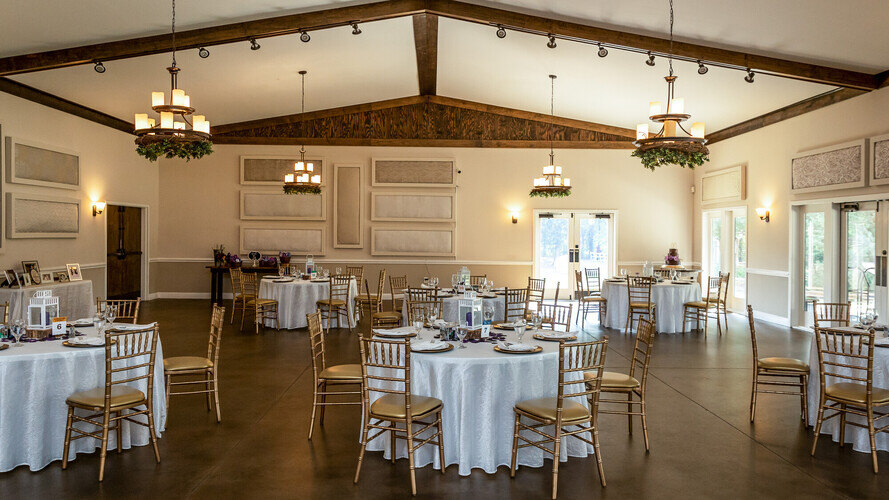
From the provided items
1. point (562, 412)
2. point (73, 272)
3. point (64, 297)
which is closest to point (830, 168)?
point (562, 412)

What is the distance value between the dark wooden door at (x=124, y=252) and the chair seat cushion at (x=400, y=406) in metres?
10.5

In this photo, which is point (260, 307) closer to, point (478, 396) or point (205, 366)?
point (205, 366)

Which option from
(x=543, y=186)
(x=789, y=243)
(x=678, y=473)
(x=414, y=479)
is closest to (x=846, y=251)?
(x=789, y=243)

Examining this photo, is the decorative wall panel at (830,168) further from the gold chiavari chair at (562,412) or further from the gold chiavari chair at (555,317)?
the gold chiavari chair at (562,412)

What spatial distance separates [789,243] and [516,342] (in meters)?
7.95

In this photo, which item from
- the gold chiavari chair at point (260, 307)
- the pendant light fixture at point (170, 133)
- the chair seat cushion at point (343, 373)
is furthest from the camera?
the gold chiavari chair at point (260, 307)

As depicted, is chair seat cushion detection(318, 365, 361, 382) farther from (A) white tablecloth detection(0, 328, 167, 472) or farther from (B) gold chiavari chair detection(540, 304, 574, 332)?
(B) gold chiavari chair detection(540, 304, 574, 332)

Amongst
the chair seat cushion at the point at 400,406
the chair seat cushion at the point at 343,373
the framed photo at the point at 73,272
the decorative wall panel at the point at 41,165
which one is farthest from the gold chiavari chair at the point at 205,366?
the framed photo at the point at 73,272

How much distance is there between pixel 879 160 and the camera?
8.34 meters

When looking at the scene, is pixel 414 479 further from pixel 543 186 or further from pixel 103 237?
pixel 103 237

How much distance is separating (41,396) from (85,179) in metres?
8.27

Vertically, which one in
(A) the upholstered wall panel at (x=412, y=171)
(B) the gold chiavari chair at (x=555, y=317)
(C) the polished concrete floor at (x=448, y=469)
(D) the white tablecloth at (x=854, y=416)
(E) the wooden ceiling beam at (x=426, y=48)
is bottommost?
(C) the polished concrete floor at (x=448, y=469)

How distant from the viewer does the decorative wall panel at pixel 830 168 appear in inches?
345

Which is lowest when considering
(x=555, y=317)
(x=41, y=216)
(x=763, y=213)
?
(x=555, y=317)
